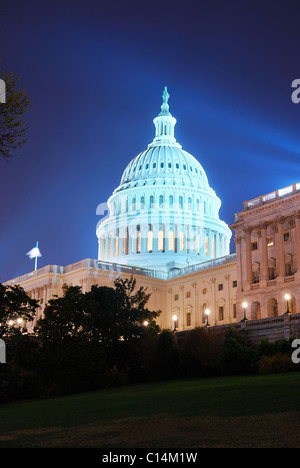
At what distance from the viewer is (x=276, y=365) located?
137 ft

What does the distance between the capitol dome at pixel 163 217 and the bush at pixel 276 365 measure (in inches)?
3071

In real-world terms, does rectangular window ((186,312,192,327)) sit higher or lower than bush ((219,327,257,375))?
higher

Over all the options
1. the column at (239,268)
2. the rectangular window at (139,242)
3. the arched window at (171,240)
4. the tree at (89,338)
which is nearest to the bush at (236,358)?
the tree at (89,338)

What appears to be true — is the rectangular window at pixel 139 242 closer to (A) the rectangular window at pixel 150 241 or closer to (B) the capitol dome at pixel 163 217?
(B) the capitol dome at pixel 163 217

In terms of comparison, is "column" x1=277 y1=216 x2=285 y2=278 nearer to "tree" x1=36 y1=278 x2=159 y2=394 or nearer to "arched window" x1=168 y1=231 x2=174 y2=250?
"tree" x1=36 y1=278 x2=159 y2=394

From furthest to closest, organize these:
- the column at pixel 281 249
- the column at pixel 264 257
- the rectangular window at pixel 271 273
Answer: the rectangular window at pixel 271 273 < the column at pixel 264 257 < the column at pixel 281 249

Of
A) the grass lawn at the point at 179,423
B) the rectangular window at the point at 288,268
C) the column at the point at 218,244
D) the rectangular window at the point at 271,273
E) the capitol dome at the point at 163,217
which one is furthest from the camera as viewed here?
the column at the point at 218,244

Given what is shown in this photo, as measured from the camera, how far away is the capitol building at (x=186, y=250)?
77500mm

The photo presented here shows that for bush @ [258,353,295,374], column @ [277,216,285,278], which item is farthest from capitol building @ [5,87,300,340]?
bush @ [258,353,295,374]

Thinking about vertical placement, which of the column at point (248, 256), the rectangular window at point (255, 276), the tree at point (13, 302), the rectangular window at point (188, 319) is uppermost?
the column at point (248, 256)

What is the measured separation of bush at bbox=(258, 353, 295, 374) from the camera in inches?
1624

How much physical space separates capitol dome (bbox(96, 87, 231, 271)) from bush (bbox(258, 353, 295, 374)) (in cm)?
7800

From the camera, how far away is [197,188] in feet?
451

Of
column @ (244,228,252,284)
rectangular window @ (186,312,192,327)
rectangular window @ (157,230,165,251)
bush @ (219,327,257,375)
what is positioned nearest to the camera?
bush @ (219,327,257,375)
